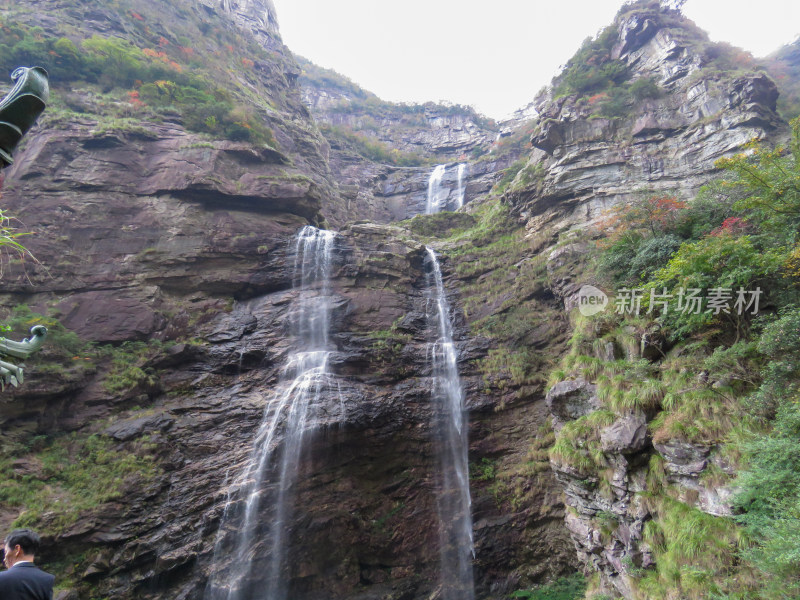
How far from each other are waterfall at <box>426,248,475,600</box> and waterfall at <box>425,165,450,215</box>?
17000mm

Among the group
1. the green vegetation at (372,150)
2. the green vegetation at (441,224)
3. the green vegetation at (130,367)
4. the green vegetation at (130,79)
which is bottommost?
the green vegetation at (130,367)

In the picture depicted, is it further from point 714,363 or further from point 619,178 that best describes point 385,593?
point 619,178

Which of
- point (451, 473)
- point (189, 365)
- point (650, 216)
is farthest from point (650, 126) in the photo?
point (189, 365)

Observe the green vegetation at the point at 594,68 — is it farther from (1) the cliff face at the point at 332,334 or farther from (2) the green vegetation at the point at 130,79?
(2) the green vegetation at the point at 130,79

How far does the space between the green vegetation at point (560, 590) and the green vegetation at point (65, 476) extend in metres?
10.3

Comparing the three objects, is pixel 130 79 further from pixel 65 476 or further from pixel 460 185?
pixel 460 185

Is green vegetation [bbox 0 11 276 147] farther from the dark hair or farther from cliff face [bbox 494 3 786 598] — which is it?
the dark hair

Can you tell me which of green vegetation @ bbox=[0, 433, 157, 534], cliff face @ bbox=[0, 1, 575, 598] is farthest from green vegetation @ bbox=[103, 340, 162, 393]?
green vegetation @ bbox=[0, 433, 157, 534]

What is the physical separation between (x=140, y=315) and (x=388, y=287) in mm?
9251

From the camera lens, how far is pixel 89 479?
32.5ft

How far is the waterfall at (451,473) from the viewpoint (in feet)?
35.3

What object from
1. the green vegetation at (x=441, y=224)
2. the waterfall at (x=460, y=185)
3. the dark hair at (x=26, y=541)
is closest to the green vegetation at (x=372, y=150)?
the waterfall at (x=460, y=185)

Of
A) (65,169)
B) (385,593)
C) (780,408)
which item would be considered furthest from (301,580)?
(65,169)

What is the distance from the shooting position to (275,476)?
10805 mm
